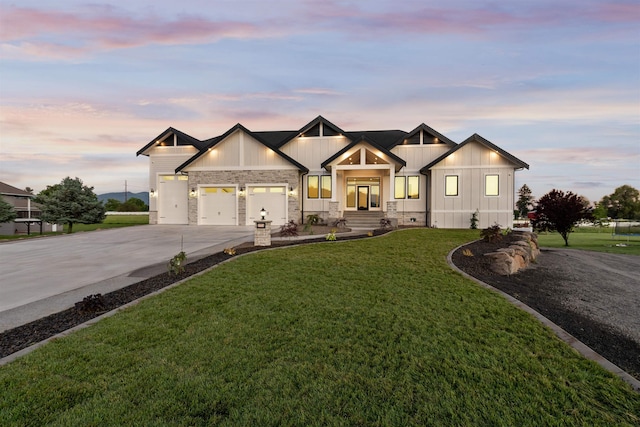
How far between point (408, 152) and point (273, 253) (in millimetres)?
13959

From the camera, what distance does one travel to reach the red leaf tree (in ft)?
54.7

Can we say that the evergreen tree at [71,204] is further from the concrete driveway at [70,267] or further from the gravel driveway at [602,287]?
the gravel driveway at [602,287]

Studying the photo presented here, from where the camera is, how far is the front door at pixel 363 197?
20.7 meters

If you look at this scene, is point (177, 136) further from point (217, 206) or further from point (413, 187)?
point (413, 187)

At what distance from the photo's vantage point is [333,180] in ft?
58.7

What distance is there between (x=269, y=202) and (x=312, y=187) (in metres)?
3.20

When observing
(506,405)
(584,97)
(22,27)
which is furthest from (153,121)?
(584,97)

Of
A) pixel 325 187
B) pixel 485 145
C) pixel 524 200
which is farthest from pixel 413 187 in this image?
pixel 524 200

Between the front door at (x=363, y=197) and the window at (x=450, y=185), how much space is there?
5317 mm

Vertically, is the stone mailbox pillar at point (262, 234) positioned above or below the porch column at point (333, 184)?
below

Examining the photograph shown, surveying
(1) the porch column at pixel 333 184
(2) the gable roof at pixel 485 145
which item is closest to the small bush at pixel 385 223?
(1) the porch column at pixel 333 184

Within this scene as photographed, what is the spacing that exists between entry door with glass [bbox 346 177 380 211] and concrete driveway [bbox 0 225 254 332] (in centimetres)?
1070

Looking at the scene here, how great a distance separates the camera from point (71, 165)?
3538 cm

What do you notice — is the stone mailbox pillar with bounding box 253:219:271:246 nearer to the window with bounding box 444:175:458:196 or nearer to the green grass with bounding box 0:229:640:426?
the green grass with bounding box 0:229:640:426
